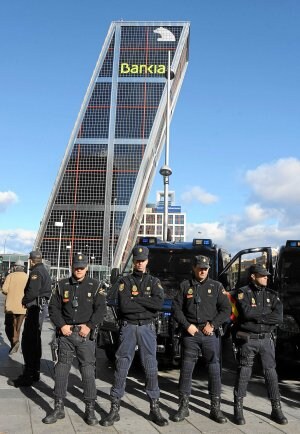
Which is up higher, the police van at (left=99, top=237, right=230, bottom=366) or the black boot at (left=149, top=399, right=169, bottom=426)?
the police van at (left=99, top=237, right=230, bottom=366)

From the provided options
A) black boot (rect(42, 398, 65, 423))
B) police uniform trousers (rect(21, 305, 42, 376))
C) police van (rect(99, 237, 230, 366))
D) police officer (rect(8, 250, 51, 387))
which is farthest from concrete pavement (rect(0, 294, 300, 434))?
police van (rect(99, 237, 230, 366))

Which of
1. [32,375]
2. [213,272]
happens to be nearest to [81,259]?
[32,375]

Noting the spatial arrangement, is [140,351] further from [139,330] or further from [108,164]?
[108,164]

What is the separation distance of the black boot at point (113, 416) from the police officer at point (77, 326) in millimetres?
183

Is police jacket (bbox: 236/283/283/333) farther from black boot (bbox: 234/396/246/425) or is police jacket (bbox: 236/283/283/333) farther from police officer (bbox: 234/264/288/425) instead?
black boot (bbox: 234/396/246/425)

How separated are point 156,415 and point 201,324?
3.60ft

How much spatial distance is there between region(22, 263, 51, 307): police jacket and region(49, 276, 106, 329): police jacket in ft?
4.23

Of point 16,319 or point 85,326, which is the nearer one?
point 85,326

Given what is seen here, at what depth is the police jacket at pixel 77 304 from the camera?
5441mm

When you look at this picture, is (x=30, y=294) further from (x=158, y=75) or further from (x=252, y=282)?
(x=158, y=75)

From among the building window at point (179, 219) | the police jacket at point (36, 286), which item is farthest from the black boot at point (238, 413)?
the building window at point (179, 219)

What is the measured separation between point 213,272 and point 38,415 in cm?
421

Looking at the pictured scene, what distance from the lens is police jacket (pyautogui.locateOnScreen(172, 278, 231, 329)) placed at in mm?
5586

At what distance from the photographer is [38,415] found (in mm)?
5395
